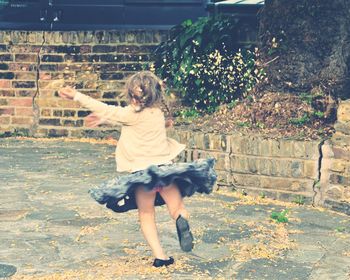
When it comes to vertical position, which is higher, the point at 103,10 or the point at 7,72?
the point at 103,10

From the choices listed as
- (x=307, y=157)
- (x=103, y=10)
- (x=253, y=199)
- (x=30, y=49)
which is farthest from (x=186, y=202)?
(x=103, y=10)

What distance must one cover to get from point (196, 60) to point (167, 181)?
4.73 metres

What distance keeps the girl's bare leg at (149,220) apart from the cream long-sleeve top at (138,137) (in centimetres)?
19

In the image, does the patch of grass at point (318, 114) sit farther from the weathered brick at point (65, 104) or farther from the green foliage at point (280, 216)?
the weathered brick at point (65, 104)

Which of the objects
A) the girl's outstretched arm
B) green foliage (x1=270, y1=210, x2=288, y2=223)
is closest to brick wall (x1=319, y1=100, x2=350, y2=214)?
green foliage (x1=270, y1=210, x2=288, y2=223)

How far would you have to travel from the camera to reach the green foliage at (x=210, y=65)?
9.80 m

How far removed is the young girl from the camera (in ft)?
17.9

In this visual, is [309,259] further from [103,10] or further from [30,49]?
[103,10]

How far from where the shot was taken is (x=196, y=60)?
1005 centimetres

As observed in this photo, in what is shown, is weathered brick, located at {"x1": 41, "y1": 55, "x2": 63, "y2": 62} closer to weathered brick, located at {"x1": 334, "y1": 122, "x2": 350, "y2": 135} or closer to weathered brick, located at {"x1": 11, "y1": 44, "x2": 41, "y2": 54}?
weathered brick, located at {"x1": 11, "y1": 44, "x2": 41, "y2": 54}

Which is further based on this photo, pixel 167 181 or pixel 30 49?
pixel 30 49

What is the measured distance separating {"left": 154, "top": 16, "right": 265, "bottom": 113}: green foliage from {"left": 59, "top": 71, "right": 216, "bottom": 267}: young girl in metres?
3.97

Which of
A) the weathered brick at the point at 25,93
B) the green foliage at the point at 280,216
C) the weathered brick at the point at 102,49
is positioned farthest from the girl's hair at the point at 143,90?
the weathered brick at the point at 25,93

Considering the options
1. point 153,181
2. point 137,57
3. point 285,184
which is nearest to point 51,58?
point 137,57
